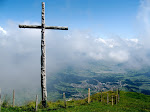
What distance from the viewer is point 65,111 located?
13898 millimetres

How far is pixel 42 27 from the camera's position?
15.2m

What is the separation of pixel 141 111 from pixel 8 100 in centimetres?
1715

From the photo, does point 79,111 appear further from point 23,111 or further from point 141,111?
point 141,111

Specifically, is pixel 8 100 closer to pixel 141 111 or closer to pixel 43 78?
pixel 43 78

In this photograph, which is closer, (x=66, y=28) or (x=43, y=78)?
(x=43, y=78)

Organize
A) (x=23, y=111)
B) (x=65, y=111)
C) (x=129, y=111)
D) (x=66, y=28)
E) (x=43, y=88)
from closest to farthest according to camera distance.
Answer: (x=23, y=111) < (x=65, y=111) < (x=43, y=88) < (x=66, y=28) < (x=129, y=111)

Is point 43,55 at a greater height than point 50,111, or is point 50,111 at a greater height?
point 43,55

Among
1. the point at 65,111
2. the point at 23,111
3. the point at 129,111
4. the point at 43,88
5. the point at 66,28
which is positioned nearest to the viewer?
the point at 23,111

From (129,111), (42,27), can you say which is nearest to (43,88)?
(42,27)

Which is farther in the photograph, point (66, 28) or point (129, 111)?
point (129, 111)

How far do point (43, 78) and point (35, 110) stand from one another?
3.29 meters

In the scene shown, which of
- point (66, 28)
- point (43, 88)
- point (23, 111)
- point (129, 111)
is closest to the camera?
point (23, 111)

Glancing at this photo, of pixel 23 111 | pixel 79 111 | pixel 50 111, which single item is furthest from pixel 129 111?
pixel 23 111

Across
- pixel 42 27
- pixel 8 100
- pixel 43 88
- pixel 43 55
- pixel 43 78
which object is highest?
pixel 42 27
